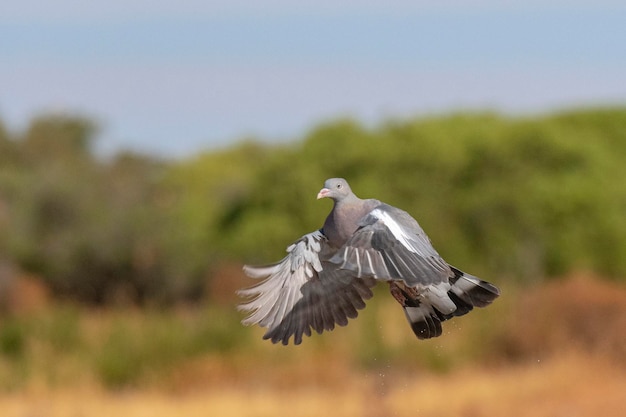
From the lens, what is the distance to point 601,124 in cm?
3469

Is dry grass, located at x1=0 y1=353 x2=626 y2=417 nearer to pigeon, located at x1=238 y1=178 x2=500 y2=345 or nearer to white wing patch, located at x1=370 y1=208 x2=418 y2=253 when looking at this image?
pigeon, located at x1=238 y1=178 x2=500 y2=345

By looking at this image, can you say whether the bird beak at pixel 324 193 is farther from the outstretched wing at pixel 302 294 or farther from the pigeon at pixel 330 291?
the outstretched wing at pixel 302 294

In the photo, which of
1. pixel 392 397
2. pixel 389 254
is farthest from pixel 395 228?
pixel 392 397

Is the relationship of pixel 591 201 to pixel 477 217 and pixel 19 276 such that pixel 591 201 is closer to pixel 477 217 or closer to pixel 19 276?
pixel 477 217

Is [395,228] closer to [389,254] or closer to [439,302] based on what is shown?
[389,254]

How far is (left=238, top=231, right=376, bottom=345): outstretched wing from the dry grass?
702 cm

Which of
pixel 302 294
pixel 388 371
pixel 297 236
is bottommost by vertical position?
pixel 302 294

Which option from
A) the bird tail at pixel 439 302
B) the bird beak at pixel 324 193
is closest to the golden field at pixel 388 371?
the bird tail at pixel 439 302

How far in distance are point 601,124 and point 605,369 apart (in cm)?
1989

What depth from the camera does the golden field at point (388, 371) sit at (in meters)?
13.8

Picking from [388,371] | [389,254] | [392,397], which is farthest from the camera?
[388,371]

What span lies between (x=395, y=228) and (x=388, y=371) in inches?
441

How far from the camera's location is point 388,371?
16.0 meters

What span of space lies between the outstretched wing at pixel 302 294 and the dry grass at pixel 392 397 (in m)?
7.02
